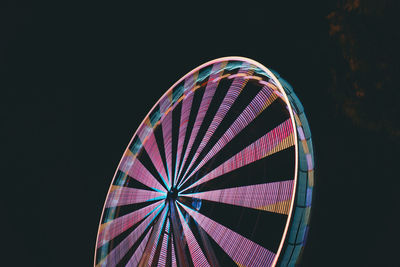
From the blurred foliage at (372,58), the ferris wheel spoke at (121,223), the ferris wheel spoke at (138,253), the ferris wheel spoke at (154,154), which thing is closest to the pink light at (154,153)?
the ferris wheel spoke at (154,154)

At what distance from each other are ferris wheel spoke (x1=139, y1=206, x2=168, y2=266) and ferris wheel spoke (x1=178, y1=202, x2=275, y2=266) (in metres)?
0.55

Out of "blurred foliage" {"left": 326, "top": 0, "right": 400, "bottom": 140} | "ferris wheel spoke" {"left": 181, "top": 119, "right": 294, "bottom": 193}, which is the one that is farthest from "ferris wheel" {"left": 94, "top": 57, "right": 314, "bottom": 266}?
"blurred foliage" {"left": 326, "top": 0, "right": 400, "bottom": 140}

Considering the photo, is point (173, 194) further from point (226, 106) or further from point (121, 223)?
point (121, 223)

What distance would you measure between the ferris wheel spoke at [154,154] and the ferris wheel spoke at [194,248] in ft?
1.98

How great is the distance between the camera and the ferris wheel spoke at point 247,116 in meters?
3.33

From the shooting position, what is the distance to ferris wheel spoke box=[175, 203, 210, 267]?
336 centimetres

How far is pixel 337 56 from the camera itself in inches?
172

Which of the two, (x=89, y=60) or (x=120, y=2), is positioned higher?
(x=120, y=2)

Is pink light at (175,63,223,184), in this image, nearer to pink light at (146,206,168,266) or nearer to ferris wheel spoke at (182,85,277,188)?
ferris wheel spoke at (182,85,277,188)

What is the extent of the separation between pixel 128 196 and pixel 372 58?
10.2ft

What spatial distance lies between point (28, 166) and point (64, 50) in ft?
6.43

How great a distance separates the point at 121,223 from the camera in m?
4.96

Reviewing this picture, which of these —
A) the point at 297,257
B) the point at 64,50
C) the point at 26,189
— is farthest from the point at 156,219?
the point at 64,50

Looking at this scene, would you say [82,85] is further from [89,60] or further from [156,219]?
[156,219]
